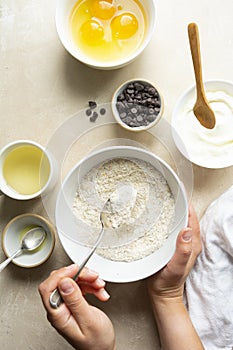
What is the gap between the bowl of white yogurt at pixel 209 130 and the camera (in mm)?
1301

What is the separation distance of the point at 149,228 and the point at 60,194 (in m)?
0.23

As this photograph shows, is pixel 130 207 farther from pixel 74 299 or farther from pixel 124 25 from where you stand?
pixel 124 25

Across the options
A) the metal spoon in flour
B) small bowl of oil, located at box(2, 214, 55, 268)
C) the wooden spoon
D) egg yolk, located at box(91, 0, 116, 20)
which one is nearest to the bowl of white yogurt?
the wooden spoon

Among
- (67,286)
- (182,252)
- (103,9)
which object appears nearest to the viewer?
(67,286)

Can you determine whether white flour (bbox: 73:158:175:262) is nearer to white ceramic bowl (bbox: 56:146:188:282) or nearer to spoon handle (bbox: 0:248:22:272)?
white ceramic bowl (bbox: 56:146:188:282)

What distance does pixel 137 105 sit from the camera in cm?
130

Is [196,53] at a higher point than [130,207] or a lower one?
higher

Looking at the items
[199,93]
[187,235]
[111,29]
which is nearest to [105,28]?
[111,29]

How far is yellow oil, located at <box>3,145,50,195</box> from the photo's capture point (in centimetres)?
132

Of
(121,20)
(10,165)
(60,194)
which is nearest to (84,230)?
(60,194)

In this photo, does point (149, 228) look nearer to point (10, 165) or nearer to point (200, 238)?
point (200, 238)


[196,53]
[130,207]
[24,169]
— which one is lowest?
Answer: [130,207]

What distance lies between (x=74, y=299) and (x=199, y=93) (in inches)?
22.0

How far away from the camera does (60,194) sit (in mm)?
1276
